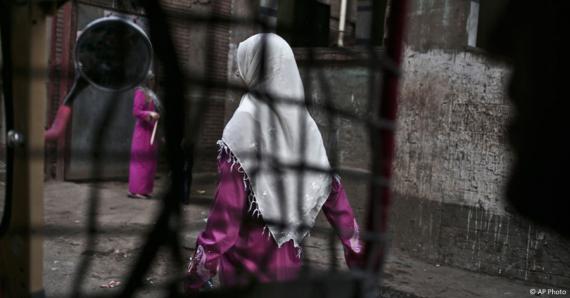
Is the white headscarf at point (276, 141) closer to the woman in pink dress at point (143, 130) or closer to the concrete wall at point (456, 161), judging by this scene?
the woman in pink dress at point (143, 130)

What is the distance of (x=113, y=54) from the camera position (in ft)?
4.33

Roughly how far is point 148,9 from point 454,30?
416cm

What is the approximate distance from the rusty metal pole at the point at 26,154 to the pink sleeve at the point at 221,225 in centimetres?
77

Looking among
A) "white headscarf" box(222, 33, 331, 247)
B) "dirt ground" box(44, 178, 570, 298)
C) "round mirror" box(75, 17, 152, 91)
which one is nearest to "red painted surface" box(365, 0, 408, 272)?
"white headscarf" box(222, 33, 331, 247)

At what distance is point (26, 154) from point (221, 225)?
965 mm

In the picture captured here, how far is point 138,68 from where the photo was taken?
1.27 m

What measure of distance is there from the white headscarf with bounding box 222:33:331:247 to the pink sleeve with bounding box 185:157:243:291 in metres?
0.07

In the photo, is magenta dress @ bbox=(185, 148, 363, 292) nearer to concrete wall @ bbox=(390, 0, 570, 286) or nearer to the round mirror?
the round mirror

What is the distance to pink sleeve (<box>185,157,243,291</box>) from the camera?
2221 mm

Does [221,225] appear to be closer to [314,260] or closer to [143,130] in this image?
[143,130]

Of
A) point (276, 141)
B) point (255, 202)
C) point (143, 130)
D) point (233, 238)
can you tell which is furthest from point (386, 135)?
point (143, 130)

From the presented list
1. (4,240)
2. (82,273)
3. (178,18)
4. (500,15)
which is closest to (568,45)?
(500,15)

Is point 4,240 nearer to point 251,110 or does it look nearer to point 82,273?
point 82,273

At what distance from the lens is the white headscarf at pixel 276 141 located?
164 cm
